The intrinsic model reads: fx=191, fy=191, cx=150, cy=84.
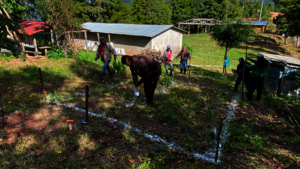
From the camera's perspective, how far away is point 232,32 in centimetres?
1038

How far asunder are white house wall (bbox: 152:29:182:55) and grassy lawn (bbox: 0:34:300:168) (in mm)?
12351

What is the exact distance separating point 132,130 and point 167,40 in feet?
57.2

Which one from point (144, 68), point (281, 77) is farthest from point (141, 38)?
point (144, 68)

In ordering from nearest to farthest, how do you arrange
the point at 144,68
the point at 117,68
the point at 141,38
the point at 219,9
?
the point at 144,68, the point at 117,68, the point at 141,38, the point at 219,9

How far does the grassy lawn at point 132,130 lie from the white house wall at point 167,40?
12351 millimetres

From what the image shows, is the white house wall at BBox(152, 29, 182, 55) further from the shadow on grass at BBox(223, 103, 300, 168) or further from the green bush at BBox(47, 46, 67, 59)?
the shadow on grass at BBox(223, 103, 300, 168)

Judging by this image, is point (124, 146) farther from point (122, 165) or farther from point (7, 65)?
point (7, 65)

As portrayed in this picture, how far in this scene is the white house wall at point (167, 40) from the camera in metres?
18.9

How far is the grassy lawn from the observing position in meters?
3.21

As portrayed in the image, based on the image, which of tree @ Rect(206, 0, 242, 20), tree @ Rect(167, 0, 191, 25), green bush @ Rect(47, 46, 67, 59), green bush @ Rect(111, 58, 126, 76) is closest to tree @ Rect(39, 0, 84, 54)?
green bush @ Rect(47, 46, 67, 59)

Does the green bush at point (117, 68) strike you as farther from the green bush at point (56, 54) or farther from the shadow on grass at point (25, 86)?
the green bush at point (56, 54)

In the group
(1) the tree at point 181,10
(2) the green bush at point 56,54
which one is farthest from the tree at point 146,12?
(2) the green bush at point 56,54

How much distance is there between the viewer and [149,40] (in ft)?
60.4

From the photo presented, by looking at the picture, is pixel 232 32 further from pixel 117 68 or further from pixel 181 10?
pixel 181 10
